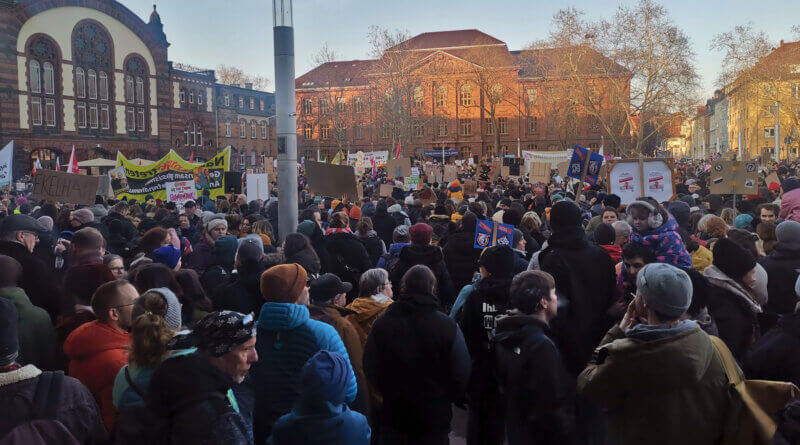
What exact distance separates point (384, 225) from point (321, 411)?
21.0ft

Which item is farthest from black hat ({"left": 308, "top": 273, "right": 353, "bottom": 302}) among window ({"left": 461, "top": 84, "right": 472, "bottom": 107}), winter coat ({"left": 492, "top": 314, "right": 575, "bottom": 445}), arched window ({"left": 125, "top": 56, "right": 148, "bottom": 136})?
window ({"left": 461, "top": 84, "right": 472, "bottom": 107})

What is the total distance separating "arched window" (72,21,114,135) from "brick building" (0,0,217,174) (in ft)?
0.21

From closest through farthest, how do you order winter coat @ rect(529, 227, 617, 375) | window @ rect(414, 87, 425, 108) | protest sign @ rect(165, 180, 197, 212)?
winter coat @ rect(529, 227, 617, 375) < protest sign @ rect(165, 180, 197, 212) < window @ rect(414, 87, 425, 108)

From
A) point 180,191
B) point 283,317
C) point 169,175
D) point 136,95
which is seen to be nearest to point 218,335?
point 283,317

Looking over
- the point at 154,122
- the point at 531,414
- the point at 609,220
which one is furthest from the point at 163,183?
the point at 154,122

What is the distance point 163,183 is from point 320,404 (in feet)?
37.2

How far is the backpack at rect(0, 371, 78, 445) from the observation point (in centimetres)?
256

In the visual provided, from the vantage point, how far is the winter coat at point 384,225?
30.5ft

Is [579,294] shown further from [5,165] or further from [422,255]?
[5,165]

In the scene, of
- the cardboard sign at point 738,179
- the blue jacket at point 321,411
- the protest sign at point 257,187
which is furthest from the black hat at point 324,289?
the protest sign at point 257,187

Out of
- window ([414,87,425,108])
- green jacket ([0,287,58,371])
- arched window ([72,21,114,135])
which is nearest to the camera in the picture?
green jacket ([0,287,58,371])

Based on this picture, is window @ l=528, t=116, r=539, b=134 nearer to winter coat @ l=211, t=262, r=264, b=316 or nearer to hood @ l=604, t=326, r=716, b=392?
winter coat @ l=211, t=262, r=264, b=316

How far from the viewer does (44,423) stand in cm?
263

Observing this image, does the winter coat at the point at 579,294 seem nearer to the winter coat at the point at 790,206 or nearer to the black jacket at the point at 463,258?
the black jacket at the point at 463,258
